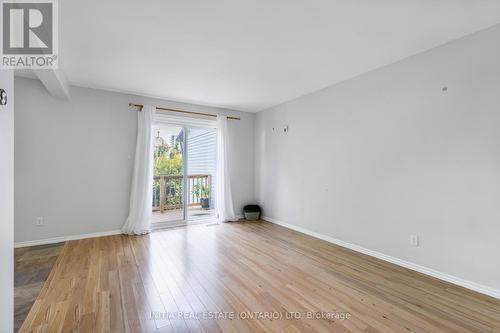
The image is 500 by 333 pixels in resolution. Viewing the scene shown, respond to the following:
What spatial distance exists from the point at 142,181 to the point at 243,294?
2874 millimetres

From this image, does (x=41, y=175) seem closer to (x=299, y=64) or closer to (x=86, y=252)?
(x=86, y=252)

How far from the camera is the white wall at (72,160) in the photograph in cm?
338

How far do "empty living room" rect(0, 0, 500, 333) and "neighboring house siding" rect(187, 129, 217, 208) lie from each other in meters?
0.32

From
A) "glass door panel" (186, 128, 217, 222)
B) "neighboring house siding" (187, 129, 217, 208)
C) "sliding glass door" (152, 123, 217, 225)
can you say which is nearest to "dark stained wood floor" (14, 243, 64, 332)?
"sliding glass door" (152, 123, 217, 225)

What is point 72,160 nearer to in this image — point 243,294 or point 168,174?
point 168,174

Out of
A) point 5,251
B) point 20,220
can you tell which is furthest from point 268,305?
point 20,220

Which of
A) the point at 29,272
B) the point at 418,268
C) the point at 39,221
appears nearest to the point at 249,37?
the point at 418,268

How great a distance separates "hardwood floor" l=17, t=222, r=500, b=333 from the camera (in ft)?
5.72

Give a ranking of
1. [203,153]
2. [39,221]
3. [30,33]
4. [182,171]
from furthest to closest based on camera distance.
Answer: [203,153], [182,171], [39,221], [30,33]

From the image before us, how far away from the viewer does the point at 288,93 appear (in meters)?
4.08

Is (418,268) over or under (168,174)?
under

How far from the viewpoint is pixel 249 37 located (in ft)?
7.63

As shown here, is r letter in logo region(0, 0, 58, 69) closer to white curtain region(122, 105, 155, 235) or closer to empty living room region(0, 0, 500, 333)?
empty living room region(0, 0, 500, 333)

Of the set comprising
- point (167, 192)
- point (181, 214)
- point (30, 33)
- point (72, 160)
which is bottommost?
point (181, 214)
